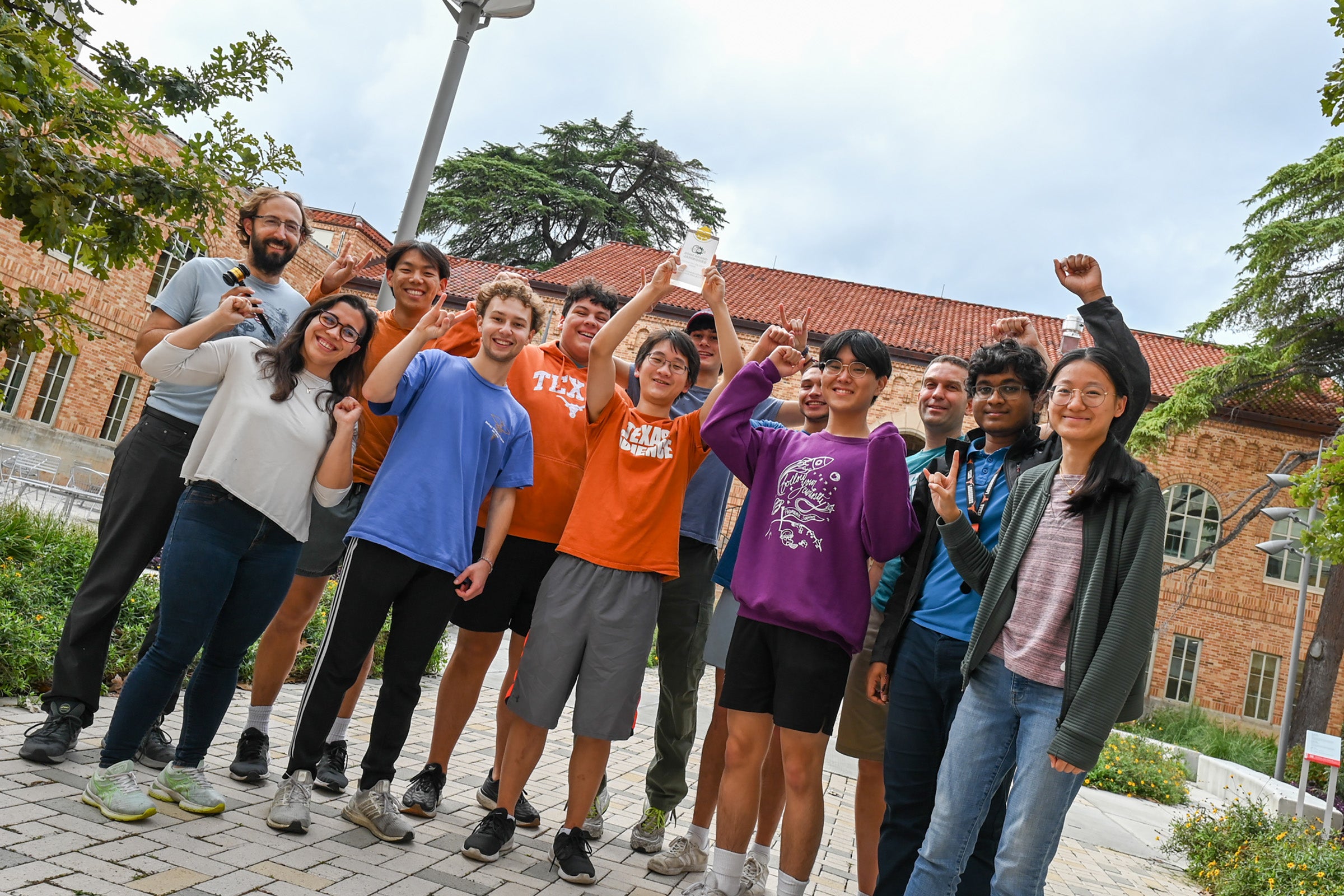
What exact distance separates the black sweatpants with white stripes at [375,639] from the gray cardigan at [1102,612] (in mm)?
2081

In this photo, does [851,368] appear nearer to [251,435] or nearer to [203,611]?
[251,435]

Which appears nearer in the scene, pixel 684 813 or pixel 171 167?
pixel 171 167

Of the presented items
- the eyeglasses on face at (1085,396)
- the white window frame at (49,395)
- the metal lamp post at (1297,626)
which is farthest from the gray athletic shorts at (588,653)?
the white window frame at (49,395)

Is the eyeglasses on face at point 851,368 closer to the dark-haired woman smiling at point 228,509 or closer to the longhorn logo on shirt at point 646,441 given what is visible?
the longhorn logo on shirt at point 646,441

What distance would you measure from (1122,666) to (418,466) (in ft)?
8.60

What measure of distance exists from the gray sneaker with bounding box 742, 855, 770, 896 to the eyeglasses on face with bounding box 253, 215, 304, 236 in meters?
3.42

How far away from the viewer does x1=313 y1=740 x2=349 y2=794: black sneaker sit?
13.8 ft

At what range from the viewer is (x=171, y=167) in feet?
15.2

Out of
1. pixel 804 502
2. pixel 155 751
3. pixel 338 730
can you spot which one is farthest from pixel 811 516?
pixel 155 751

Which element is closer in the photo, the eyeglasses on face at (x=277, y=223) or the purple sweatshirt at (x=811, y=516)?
the purple sweatshirt at (x=811, y=516)

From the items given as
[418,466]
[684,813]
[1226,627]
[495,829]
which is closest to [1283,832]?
[684,813]

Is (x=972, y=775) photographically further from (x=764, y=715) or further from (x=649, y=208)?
(x=649, y=208)

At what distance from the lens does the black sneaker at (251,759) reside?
4.02m

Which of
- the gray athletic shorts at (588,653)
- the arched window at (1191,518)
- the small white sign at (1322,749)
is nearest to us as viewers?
the gray athletic shorts at (588,653)
